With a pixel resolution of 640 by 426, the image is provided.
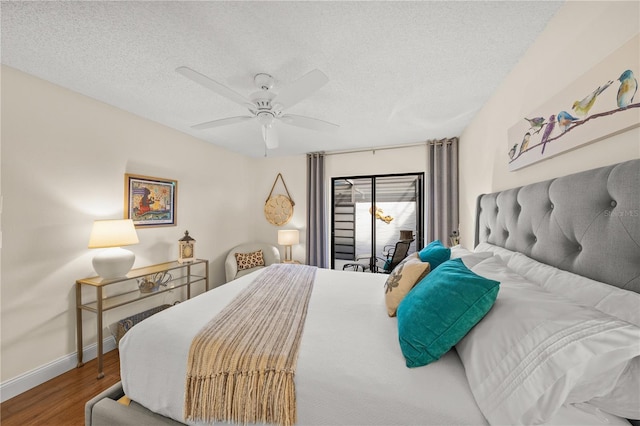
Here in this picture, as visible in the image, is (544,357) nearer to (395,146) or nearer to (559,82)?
(559,82)

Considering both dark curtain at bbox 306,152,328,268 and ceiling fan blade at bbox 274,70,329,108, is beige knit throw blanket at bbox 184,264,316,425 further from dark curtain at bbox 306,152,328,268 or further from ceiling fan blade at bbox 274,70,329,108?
dark curtain at bbox 306,152,328,268

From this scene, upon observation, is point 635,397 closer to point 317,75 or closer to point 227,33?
point 317,75

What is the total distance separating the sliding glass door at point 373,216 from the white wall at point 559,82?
163 centimetres

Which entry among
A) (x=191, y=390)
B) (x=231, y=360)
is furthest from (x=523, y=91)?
(x=191, y=390)

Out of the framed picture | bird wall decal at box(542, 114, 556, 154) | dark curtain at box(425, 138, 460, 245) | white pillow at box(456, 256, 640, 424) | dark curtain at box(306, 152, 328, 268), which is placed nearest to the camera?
white pillow at box(456, 256, 640, 424)

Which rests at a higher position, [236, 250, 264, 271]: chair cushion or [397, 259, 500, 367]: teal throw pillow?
[397, 259, 500, 367]: teal throw pillow

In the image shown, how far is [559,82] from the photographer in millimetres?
1226

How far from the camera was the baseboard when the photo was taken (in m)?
1.77

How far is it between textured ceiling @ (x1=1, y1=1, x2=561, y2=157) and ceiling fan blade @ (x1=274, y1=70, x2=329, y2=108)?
0.82 feet

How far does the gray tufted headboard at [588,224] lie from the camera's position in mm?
766

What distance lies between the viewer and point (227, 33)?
57.7 inches

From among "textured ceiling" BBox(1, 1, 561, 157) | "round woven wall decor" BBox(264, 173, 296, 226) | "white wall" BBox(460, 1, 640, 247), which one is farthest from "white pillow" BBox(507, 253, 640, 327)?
"round woven wall decor" BBox(264, 173, 296, 226)

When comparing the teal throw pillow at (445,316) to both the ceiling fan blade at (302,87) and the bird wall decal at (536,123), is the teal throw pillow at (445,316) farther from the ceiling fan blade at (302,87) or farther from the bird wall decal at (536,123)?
the ceiling fan blade at (302,87)

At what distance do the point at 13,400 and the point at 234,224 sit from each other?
9.26ft
